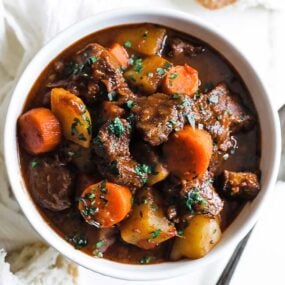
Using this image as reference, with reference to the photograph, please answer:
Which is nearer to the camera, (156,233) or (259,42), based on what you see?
(156,233)

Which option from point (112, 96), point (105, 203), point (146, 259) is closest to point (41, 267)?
point (146, 259)

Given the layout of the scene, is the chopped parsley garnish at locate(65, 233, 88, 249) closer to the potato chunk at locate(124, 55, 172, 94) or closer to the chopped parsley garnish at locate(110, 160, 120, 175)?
the chopped parsley garnish at locate(110, 160, 120, 175)

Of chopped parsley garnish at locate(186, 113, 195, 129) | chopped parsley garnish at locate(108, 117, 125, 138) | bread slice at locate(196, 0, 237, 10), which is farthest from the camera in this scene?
bread slice at locate(196, 0, 237, 10)

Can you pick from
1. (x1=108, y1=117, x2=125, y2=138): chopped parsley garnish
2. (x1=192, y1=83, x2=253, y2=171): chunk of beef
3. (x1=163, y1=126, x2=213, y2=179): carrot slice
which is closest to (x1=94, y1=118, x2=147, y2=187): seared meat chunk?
(x1=108, y1=117, x2=125, y2=138): chopped parsley garnish

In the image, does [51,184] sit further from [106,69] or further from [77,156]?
[106,69]

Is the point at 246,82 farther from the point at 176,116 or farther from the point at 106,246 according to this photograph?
the point at 106,246
